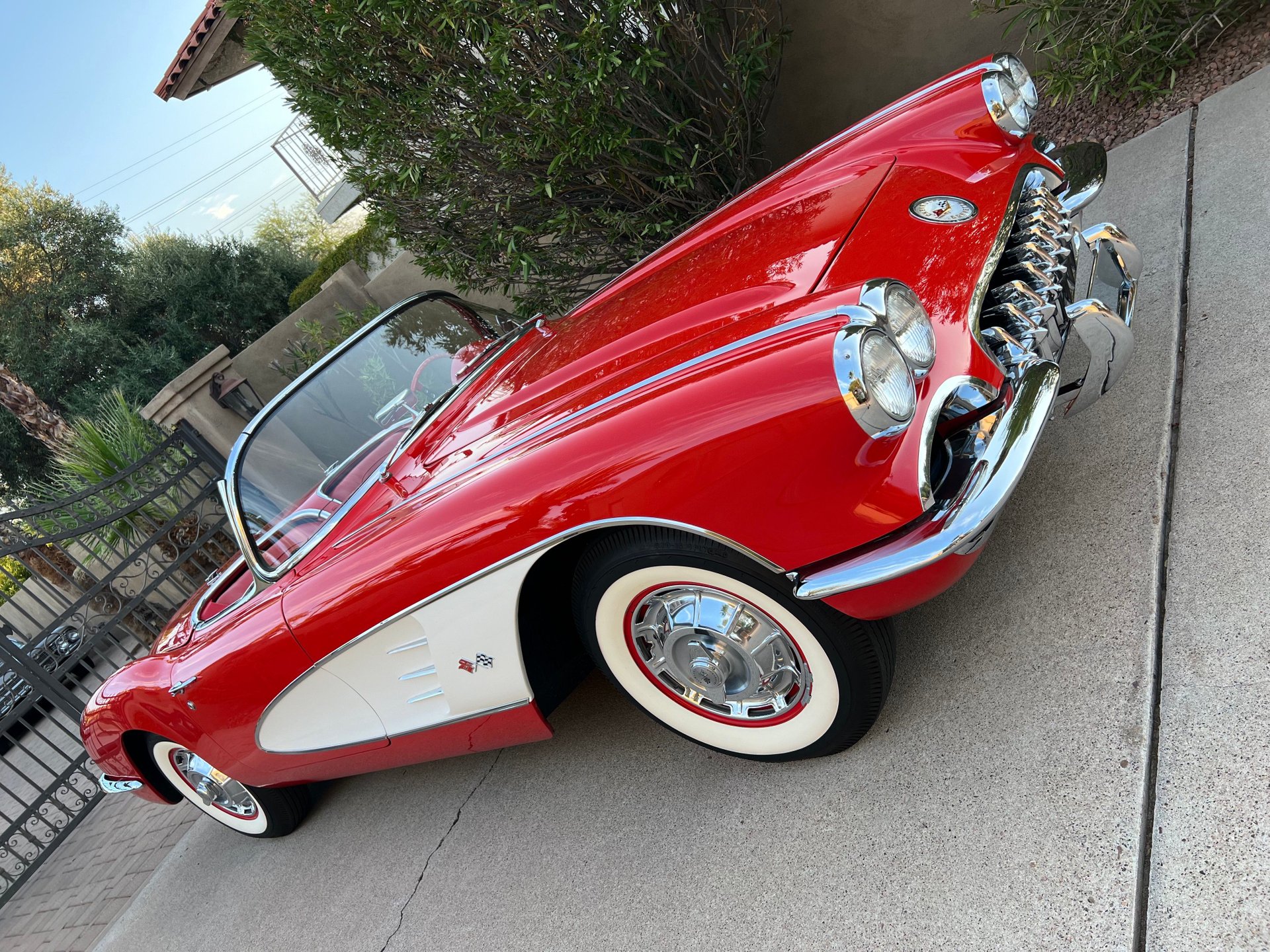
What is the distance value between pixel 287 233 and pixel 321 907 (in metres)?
29.8

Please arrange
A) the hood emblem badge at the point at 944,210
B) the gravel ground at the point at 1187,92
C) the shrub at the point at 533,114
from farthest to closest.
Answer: the shrub at the point at 533,114
the gravel ground at the point at 1187,92
the hood emblem badge at the point at 944,210

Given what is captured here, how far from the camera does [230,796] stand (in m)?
3.22

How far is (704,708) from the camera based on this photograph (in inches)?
85.4

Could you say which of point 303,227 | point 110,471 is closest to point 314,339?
point 110,471

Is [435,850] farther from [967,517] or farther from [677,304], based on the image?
[967,517]

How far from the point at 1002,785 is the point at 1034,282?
A: 1253mm

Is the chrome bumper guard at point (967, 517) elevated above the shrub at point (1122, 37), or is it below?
above

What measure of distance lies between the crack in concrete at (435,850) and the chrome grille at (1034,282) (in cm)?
217

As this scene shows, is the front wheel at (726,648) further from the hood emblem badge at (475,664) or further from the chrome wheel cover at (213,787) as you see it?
the chrome wheel cover at (213,787)

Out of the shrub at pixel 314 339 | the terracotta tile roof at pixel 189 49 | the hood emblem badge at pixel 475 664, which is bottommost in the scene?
the hood emblem badge at pixel 475 664

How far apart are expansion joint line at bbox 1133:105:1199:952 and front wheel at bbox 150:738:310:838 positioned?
284cm

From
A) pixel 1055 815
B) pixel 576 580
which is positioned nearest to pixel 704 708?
pixel 576 580

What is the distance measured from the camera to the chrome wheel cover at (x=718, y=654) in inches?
77.0

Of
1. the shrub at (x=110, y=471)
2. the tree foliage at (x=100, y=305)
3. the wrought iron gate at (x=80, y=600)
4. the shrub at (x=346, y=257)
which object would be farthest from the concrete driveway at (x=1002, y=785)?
the tree foliage at (x=100, y=305)
